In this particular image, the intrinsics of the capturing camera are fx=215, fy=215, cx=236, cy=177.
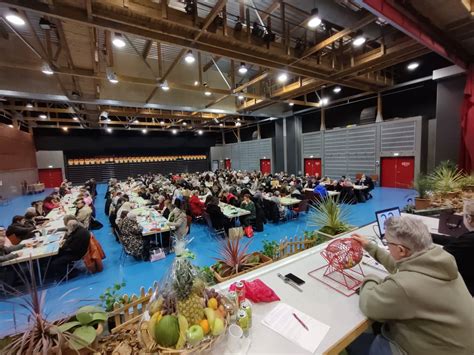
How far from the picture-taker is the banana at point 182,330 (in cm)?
107

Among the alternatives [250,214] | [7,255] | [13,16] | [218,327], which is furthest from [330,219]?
[13,16]

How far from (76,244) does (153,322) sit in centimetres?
370

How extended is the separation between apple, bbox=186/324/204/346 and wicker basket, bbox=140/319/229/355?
1.1 inches

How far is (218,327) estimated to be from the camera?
43.8 inches

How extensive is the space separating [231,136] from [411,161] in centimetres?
1777

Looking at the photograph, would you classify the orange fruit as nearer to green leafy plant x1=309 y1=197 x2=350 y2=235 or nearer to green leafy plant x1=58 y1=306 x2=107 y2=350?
green leafy plant x1=58 y1=306 x2=107 y2=350

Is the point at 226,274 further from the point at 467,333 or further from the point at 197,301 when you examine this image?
the point at 467,333

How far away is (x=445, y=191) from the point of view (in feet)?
14.6

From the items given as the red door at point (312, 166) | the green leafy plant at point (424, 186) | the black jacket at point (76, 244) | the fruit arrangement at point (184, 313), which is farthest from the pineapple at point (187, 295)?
the red door at point (312, 166)

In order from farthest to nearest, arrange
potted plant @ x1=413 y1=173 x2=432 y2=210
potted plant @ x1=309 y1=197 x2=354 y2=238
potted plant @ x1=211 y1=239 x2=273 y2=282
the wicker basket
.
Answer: potted plant @ x1=413 y1=173 x2=432 y2=210, potted plant @ x1=309 y1=197 x2=354 y2=238, potted plant @ x1=211 y1=239 x2=273 y2=282, the wicker basket

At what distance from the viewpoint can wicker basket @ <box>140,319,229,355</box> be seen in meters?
1.03

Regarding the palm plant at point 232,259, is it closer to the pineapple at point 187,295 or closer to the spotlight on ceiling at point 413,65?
the pineapple at point 187,295

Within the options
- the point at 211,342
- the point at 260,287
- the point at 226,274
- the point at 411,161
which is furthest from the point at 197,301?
the point at 411,161

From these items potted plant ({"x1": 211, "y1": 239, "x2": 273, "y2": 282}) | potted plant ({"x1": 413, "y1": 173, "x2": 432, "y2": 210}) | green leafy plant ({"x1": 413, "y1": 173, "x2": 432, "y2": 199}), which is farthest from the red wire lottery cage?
green leafy plant ({"x1": 413, "y1": 173, "x2": 432, "y2": 199})
